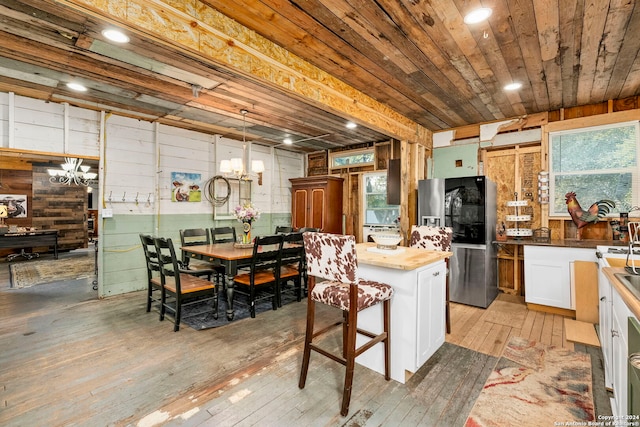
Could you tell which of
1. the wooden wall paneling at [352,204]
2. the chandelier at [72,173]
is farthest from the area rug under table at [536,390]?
the chandelier at [72,173]

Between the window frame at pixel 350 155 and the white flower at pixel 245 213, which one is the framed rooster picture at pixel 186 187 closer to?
the white flower at pixel 245 213

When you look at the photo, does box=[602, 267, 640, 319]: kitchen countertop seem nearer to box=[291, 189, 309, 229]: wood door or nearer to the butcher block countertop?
the butcher block countertop

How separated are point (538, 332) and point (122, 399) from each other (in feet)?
12.2

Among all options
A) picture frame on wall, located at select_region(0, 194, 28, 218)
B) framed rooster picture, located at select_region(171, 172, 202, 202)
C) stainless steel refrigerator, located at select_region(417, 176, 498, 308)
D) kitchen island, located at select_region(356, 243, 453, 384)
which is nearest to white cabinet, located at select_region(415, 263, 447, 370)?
Result: kitchen island, located at select_region(356, 243, 453, 384)

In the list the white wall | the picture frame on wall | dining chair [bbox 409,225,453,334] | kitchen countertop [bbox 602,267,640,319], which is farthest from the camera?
the picture frame on wall

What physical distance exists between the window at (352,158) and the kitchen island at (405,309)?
3.73 metres

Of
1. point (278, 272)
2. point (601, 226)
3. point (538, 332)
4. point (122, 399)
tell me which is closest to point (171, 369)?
point (122, 399)

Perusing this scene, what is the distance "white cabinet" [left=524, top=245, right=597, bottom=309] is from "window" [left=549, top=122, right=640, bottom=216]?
94 cm

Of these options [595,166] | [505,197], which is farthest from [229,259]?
[595,166]

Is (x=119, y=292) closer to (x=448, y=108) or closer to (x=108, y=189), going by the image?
(x=108, y=189)

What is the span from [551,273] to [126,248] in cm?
572

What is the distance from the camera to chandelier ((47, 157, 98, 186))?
247 inches

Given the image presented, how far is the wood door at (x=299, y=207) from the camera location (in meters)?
6.12

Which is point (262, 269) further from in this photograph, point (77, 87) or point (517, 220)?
point (517, 220)
